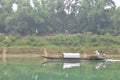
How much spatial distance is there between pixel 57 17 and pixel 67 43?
8707 mm

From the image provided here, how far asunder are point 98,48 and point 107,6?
11215 mm

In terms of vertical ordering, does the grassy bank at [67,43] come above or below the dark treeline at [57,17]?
below

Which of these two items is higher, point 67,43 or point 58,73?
point 58,73

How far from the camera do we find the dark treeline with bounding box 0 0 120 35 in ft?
156

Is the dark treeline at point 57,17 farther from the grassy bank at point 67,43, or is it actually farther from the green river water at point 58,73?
the green river water at point 58,73

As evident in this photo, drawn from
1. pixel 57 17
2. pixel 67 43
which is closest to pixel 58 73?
pixel 67 43

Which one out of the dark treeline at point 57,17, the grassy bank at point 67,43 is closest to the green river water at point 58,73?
the grassy bank at point 67,43

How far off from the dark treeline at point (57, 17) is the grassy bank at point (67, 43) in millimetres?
3437

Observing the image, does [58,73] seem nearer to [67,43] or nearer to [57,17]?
[67,43]

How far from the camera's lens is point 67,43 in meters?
43.2

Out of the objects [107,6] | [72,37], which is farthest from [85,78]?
[107,6]

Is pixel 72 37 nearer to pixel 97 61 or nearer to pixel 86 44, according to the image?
pixel 86 44

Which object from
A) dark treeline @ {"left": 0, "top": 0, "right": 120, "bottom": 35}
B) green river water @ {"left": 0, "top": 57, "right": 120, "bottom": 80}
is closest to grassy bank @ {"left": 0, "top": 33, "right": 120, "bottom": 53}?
dark treeline @ {"left": 0, "top": 0, "right": 120, "bottom": 35}

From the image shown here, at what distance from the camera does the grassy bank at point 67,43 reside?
41.6 metres
